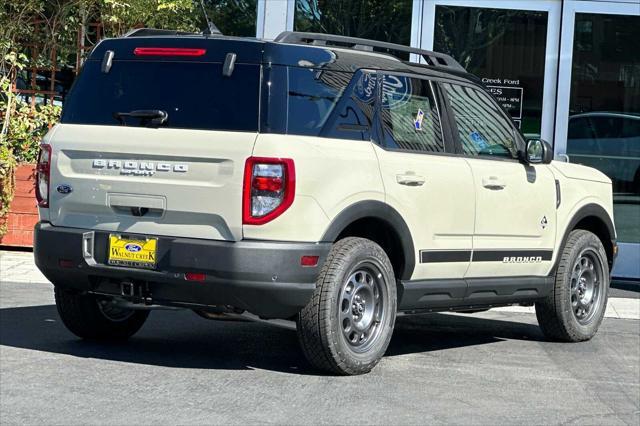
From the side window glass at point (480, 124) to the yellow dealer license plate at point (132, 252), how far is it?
226 centimetres

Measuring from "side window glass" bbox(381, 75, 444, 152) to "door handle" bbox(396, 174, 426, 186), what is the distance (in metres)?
0.19

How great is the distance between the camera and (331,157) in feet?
22.6

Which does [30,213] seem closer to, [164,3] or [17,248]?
[17,248]

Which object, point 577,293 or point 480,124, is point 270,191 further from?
point 577,293

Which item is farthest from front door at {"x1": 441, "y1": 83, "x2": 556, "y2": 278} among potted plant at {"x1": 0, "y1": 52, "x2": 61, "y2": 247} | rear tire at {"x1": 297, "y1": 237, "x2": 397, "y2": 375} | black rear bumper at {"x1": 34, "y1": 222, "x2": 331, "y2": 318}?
potted plant at {"x1": 0, "y1": 52, "x2": 61, "y2": 247}

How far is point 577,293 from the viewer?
30.1ft

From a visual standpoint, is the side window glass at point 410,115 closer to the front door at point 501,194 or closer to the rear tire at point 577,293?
the front door at point 501,194

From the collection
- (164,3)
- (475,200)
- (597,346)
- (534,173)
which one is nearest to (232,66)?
(475,200)

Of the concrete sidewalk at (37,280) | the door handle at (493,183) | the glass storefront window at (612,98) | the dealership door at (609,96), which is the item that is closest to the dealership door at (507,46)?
the dealership door at (609,96)

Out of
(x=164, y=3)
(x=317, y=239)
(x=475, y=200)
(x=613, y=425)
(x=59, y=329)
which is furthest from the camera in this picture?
→ (x=164, y=3)

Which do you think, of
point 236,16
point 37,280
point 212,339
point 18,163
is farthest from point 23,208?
point 212,339

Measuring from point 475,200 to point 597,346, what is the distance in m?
1.80

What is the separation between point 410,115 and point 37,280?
506 centimetres

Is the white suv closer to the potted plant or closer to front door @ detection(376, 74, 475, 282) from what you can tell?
front door @ detection(376, 74, 475, 282)
